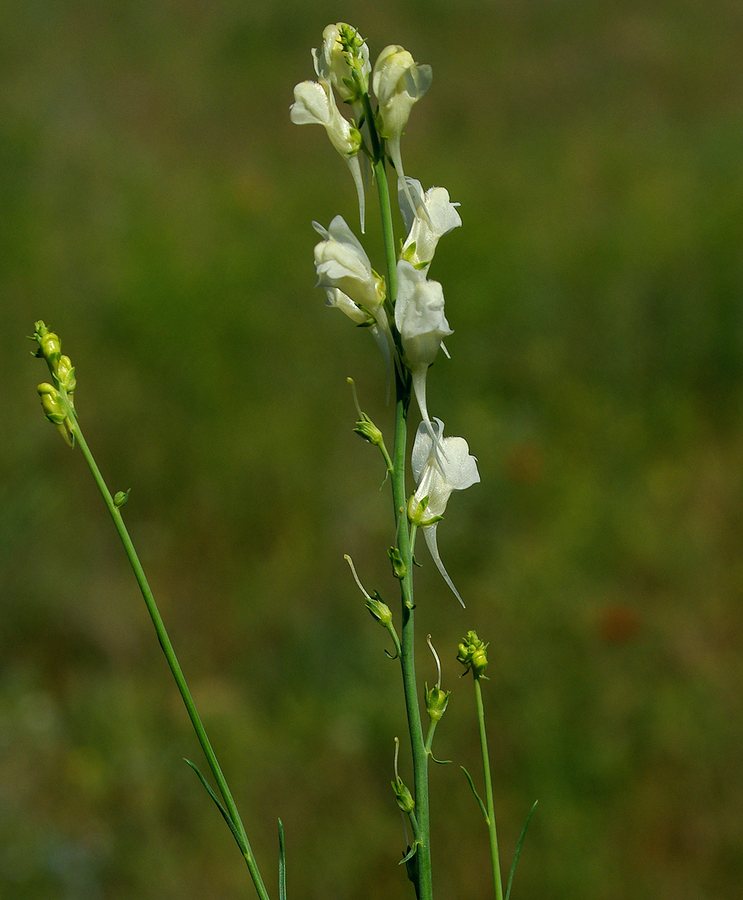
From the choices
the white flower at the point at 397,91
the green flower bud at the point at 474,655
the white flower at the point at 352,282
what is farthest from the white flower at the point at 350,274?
the green flower bud at the point at 474,655

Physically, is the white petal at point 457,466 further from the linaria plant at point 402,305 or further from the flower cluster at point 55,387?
the flower cluster at point 55,387

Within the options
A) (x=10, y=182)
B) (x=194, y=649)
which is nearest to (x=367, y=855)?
(x=194, y=649)

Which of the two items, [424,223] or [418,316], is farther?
[424,223]

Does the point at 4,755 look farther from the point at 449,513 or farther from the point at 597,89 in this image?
the point at 597,89

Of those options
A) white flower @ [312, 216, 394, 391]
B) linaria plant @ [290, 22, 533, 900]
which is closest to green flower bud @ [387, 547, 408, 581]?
linaria plant @ [290, 22, 533, 900]

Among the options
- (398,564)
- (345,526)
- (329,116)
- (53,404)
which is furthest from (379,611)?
(345,526)

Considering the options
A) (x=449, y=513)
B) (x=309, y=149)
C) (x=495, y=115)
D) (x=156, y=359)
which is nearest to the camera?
(x=449, y=513)

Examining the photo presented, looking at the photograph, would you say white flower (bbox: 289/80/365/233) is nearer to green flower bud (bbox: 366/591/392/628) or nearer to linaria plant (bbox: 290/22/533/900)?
linaria plant (bbox: 290/22/533/900)

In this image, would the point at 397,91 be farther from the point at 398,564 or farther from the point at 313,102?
the point at 398,564
